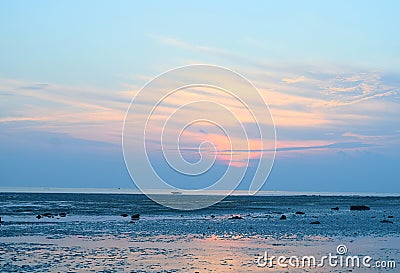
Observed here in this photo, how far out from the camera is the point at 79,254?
103ft

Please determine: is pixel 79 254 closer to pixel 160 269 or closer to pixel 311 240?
pixel 160 269

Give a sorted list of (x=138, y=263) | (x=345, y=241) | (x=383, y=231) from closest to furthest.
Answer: (x=138, y=263) → (x=345, y=241) → (x=383, y=231)

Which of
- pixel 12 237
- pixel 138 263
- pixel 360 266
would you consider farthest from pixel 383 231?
pixel 12 237

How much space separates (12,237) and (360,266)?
25.9m
